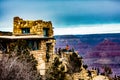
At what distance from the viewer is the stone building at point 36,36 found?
166 feet

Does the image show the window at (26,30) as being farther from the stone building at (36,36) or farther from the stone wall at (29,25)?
the stone wall at (29,25)

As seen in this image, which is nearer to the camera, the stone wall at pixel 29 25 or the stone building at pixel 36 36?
the stone building at pixel 36 36

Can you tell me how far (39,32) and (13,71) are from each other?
1263 inches

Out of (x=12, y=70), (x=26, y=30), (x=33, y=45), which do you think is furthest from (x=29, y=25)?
(x=12, y=70)

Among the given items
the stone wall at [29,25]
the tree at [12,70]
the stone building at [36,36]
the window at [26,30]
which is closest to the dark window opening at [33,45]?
the stone building at [36,36]

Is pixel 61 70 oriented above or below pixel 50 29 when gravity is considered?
below

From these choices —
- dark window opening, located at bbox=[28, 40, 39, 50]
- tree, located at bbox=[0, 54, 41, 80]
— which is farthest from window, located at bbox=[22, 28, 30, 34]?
tree, located at bbox=[0, 54, 41, 80]

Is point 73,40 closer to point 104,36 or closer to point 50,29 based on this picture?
point 104,36

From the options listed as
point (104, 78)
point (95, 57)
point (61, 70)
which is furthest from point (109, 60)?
point (61, 70)

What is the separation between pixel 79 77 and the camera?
6612 cm

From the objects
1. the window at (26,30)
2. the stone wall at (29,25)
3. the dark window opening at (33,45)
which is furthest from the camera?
the window at (26,30)

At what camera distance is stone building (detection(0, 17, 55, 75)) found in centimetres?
5053

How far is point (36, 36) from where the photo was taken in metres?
52.9

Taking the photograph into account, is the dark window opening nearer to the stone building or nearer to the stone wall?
the stone building
